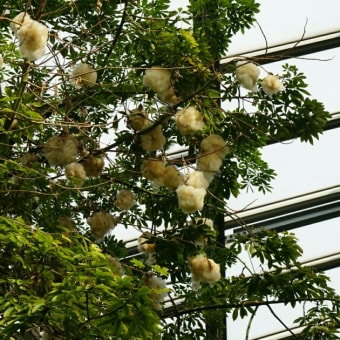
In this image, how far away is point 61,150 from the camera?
360 centimetres

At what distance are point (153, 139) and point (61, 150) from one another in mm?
343

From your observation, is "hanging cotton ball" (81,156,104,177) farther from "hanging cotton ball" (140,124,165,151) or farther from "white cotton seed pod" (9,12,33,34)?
"white cotton seed pod" (9,12,33,34)

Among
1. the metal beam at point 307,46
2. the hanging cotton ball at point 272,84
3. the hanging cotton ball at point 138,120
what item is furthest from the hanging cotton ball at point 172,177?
the metal beam at point 307,46

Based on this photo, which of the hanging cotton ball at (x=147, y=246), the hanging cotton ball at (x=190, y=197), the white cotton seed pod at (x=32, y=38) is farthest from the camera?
the hanging cotton ball at (x=147, y=246)

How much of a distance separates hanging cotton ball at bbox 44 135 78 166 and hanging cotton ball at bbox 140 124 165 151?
0.85ft

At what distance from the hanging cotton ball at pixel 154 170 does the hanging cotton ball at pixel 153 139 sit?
0.07m

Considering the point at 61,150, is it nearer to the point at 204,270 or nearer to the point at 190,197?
the point at 190,197

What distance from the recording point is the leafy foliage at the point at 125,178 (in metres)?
3.15

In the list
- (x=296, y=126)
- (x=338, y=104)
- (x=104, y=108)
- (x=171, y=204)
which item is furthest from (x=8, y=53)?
(x=338, y=104)

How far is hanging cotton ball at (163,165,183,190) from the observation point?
3.56m

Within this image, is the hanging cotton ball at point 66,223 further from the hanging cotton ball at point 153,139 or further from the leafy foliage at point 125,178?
the hanging cotton ball at point 153,139

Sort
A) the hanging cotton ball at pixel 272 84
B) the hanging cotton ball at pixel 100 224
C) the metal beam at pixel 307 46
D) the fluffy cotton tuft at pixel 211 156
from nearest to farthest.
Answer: the fluffy cotton tuft at pixel 211 156, the hanging cotton ball at pixel 272 84, the hanging cotton ball at pixel 100 224, the metal beam at pixel 307 46

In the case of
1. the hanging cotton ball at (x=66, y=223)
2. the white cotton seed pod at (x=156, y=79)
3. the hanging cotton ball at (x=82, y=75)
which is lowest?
the hanging cotton ball at (x=66, y=223)

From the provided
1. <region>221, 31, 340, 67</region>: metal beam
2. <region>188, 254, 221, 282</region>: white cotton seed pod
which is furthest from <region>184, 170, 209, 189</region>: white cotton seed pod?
<region>221, 31, 340, 67</region>: metal beam
